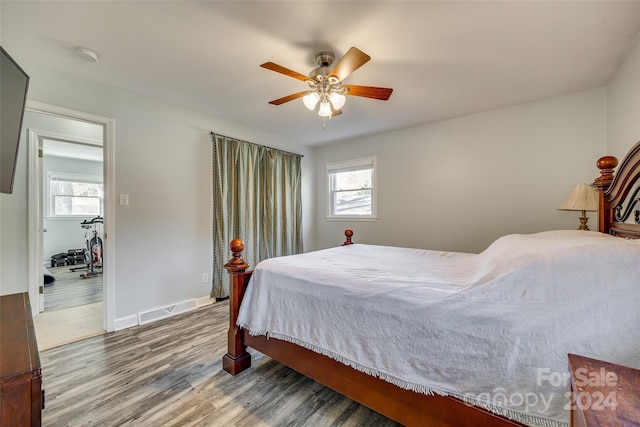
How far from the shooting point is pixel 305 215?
4.80 m

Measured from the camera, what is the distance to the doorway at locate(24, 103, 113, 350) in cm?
251

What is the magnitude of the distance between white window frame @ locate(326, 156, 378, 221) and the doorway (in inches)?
127

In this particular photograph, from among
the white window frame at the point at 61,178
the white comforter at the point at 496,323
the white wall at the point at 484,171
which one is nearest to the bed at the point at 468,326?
the white comforter at the point at 496,323

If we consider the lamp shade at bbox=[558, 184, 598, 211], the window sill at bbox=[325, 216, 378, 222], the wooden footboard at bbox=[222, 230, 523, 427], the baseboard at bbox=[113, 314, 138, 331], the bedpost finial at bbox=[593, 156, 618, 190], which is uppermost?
the bedpost finial at bbox=[593, 156, 618, 190]

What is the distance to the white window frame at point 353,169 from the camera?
4.16m

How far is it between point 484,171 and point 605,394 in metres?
3.15

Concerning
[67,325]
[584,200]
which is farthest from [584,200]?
[67,325]

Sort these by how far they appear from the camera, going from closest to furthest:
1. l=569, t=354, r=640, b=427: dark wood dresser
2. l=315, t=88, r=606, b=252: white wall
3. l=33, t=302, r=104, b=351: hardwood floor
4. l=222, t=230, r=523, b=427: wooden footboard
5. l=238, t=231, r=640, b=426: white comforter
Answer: l=569, t=354, r=640, b=427: dark wood dresser, l=238, t=231, r=640, b=426: white comforter, l=222, t=230, r=523, b=427: wooden footboard, l=33, t=302, r=104, b=351: hardwood floor, l=315, t=88, r=606, b=252: white wall

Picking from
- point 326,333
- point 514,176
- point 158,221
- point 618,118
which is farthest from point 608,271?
point 158,221

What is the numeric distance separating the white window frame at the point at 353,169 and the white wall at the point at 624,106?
2566 mm

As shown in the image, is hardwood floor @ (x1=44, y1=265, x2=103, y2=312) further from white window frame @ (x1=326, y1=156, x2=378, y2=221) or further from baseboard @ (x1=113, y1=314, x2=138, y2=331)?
white window frame @ (x1=326, y1=156, x2=378, y2=221)

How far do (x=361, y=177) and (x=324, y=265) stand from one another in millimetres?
2856

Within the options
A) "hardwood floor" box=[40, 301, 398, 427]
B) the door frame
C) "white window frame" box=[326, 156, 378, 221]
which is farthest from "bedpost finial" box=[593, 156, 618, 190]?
the door frame

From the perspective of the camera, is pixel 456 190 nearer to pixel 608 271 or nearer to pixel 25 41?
pixel 608 271
